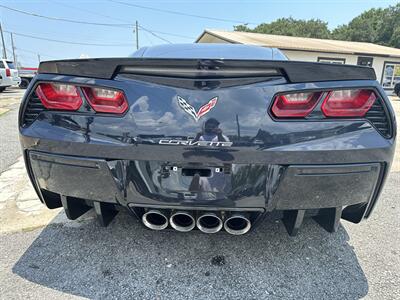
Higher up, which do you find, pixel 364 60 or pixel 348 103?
pixel 348 103

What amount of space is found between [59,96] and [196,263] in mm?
1306

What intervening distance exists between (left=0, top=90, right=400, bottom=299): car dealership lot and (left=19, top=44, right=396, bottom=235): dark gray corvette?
0.46 meters

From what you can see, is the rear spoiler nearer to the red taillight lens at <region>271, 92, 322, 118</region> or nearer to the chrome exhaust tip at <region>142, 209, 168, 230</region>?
the red taillight lens at <region>271, 92, 322, 118</region>

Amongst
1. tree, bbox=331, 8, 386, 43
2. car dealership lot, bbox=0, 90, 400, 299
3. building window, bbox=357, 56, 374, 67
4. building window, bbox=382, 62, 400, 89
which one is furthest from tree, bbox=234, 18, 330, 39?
car dealership lot, bbox=0, 90, 400, 299

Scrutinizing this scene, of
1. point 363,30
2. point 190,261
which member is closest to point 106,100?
point 190,261

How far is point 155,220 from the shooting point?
5.71 feet

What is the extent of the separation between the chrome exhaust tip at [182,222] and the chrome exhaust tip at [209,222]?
0.04m

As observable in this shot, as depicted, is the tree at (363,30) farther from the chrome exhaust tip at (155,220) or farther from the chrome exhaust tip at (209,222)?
the chrome exhaust tip at (155,220)

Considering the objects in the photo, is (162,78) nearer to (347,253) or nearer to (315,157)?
(315,157)

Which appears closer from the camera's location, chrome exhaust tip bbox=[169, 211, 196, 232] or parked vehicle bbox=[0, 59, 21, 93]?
chrome exhaust tip bbox=[169, 211, 196, 232]

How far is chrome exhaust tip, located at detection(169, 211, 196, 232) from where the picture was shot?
1679mm

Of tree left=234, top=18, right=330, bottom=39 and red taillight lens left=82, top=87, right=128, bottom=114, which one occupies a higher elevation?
tree left=234, top=18, right=330, bottom=39

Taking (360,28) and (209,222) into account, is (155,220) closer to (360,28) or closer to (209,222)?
(209,222)

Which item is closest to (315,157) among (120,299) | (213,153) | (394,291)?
(213,153)
